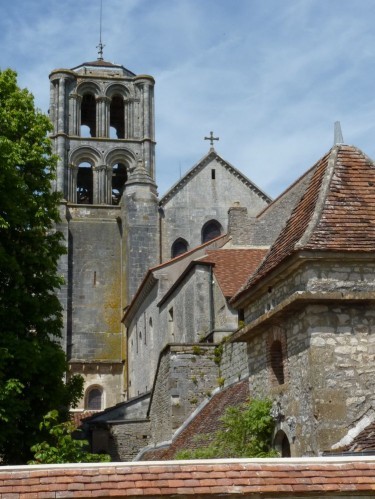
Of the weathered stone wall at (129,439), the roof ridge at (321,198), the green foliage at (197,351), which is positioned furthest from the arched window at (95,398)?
the roof ridge at (321,198)

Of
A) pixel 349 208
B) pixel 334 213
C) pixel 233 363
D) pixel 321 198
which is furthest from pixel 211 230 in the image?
pixel 334 213

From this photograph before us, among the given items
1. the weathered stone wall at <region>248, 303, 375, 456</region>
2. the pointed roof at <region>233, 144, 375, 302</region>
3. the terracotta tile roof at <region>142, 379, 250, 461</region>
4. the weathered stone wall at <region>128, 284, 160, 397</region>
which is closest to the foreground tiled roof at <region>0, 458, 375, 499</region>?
the weathered stone wall at <region>248, 303, 375, 456</region>

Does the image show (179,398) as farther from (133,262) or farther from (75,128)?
(75,128)

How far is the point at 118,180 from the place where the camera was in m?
47.8

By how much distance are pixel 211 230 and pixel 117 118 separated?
10.9 m

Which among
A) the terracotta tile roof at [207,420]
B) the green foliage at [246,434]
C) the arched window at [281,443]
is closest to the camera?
the arched window at [281,443]

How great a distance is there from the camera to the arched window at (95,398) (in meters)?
40.2

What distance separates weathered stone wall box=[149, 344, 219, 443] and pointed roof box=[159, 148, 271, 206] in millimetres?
23058

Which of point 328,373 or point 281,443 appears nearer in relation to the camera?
point 328,373

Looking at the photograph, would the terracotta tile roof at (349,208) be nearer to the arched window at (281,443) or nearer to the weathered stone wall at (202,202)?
the arched window at (281,443)

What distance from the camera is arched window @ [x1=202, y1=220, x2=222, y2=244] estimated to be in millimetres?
43272

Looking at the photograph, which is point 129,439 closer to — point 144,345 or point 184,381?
point 184,381

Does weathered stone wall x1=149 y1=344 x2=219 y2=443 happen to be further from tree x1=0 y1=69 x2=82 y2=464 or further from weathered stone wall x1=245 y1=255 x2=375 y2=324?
weathered stone wall x1=245 y1=255 x2=375 y2=324

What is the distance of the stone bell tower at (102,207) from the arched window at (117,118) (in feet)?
0.20
